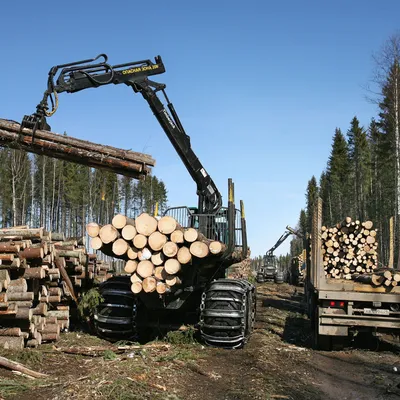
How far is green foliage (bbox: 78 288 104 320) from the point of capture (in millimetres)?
8781

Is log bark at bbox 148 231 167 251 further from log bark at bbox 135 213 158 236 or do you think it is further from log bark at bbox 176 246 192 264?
log bark at bbox 176 246 192 264

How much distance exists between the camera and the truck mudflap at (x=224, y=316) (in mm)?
8250

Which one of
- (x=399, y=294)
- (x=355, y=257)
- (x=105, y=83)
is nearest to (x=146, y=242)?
(x=105, y=83)

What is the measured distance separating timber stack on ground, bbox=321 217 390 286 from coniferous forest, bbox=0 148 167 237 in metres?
31.7

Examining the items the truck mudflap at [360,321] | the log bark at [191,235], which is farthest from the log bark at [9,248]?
the truck mudflap at [360,321]

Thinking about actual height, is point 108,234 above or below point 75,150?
below

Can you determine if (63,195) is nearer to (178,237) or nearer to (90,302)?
(90,302)

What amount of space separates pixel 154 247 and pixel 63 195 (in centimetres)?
4874

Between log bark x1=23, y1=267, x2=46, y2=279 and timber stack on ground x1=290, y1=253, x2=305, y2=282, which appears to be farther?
timber stack on ground x1=290, y1=253, x2=305, y2=282

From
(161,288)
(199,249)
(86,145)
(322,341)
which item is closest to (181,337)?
(161,288)

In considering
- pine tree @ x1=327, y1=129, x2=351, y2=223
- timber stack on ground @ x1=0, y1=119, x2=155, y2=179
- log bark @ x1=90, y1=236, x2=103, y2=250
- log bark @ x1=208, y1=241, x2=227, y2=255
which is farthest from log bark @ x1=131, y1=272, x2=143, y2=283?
pine tree @ x1=327, y1=129, x2=351, y2=223

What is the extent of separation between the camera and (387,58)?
23.2m

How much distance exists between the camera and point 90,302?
29.2 ft

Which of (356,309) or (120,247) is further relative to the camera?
(356,309)
